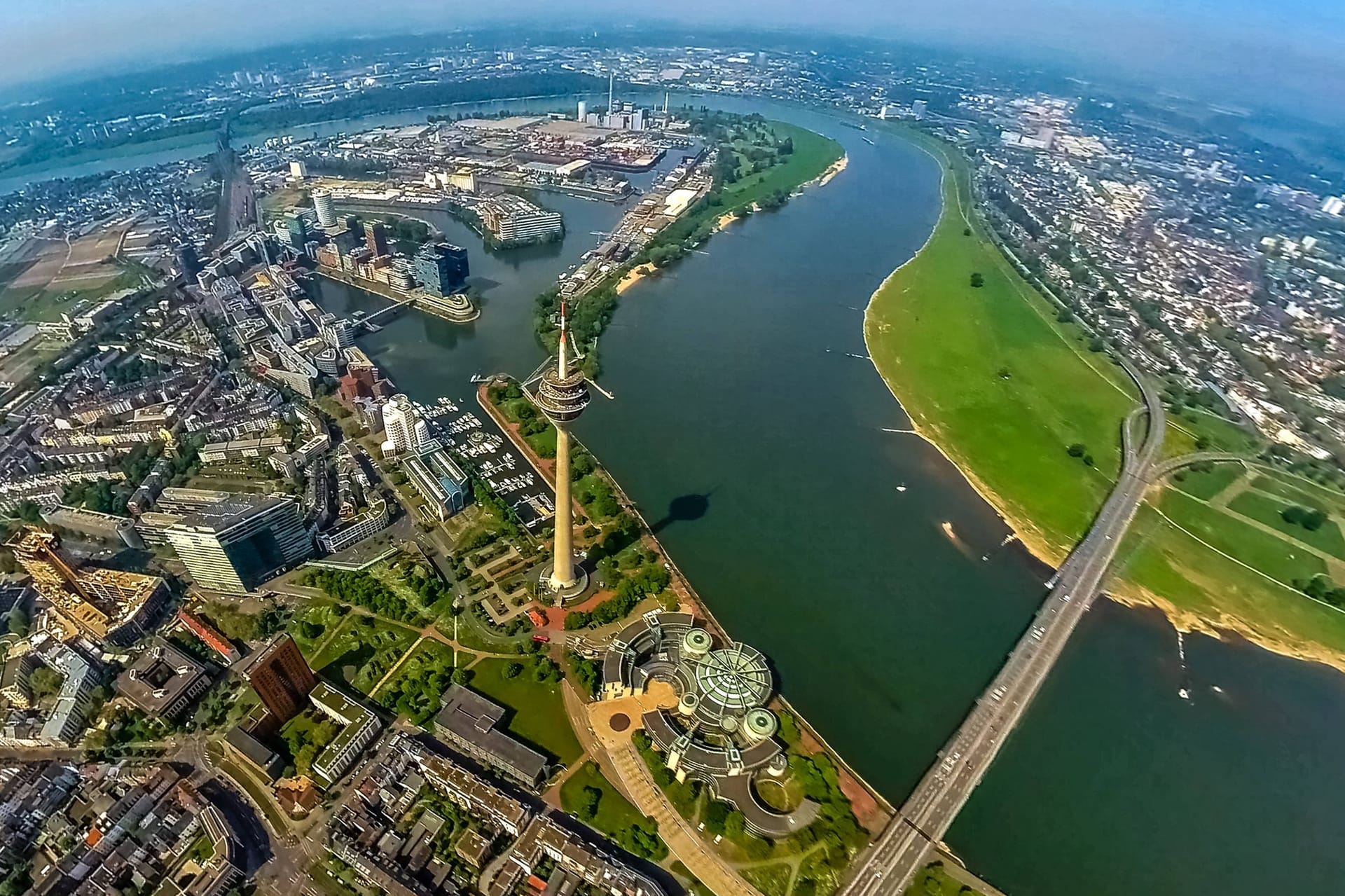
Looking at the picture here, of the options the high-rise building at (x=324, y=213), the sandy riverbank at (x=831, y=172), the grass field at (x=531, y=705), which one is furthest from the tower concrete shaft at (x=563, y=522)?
the sandy riverbank at (x=831, y=172)

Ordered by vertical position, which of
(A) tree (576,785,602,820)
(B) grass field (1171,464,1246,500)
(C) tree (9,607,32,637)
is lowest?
(B) grass field (1171,464,1246,500)

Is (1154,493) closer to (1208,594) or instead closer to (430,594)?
(1208,594)

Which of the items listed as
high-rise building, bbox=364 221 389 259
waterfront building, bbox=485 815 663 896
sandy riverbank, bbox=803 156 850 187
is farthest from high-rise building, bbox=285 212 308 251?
sandy riverbank, bbox=803 156 850 187

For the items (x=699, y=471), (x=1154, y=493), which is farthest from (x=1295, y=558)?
(x=699, y=471)

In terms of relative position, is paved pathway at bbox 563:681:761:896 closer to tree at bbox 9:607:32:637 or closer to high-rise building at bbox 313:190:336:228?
tree at bbox 9:607:32:637

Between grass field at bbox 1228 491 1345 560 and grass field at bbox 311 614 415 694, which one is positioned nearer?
grass field at bbox 311 614 415 694

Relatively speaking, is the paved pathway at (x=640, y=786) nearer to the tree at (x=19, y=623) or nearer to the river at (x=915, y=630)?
the river at (x=915, y=630)

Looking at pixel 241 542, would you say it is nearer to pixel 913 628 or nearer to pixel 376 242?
pixel 913 628
